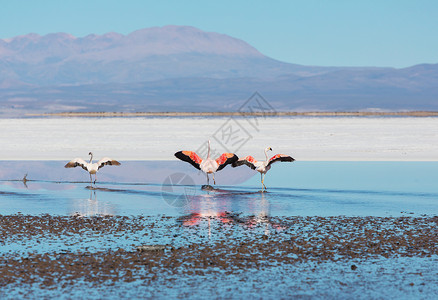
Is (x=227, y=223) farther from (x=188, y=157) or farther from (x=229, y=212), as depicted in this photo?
(x=188, y=157)

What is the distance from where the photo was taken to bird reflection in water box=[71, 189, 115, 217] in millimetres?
17062

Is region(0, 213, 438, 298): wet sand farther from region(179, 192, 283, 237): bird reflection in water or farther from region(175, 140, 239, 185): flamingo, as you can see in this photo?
region(175, 140, 239, 185): flamingo

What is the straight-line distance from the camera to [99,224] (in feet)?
A: 50.8

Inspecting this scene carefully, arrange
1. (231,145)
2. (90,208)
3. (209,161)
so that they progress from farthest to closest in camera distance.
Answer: (231,145) → (209,161) → (90,208)

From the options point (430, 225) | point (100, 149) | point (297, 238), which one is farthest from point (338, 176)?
point (100, 149)

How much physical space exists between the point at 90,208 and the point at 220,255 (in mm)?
6426

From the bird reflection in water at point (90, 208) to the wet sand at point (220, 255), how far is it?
2.02 ft

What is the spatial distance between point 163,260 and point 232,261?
1160 millimetres

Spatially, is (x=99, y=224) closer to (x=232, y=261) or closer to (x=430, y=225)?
(x=232, y=261)

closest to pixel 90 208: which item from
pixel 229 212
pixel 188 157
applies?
pixel 229 212

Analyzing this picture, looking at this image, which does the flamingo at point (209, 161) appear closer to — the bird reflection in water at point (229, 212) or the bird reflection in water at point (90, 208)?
the bird reflection in water at point (229, 212)

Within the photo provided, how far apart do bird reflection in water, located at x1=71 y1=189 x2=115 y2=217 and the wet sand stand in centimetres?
61

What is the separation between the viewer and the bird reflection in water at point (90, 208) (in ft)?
56.0

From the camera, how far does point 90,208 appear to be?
17.9m
